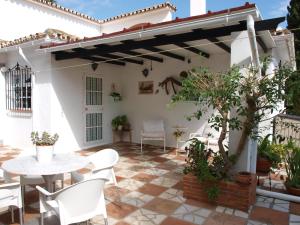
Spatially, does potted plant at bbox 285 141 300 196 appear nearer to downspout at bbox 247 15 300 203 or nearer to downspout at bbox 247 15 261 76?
downspout at bbox 247 15 300 203

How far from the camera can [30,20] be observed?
353 inches

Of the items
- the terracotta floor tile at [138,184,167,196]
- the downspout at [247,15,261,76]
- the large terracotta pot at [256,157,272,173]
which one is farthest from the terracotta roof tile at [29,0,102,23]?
the large terracotta pot at [256,157,272,173]

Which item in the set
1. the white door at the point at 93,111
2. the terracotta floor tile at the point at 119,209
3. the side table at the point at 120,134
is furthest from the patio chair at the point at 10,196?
the side table at the point at 120,134

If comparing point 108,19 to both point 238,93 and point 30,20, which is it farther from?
point 238,93

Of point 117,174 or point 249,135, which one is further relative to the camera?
point 117,174

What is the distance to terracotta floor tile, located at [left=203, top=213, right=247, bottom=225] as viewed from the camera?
3.08m

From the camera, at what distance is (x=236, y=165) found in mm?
3830

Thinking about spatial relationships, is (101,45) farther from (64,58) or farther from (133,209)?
(133,209)

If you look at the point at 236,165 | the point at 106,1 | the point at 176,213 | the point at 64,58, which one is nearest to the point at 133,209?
the point at 176,213

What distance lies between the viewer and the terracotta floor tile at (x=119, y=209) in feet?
10.7

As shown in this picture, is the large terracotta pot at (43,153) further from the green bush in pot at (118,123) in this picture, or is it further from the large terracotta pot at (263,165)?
the green bush in pot at (118,123)

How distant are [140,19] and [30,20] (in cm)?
421

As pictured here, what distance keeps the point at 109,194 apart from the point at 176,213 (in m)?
1.18

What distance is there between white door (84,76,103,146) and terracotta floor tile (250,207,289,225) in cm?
525
